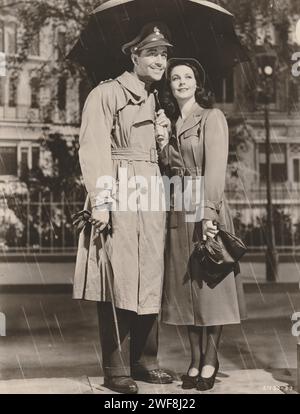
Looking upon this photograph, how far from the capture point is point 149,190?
3.64m

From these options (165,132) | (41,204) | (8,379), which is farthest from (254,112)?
(8,379)

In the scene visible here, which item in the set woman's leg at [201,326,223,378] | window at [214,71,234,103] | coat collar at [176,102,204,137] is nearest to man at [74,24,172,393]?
coat collar at [176,102,204,137]

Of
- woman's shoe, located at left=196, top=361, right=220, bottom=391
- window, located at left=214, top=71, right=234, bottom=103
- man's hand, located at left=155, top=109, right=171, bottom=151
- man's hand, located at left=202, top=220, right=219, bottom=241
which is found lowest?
woman's shoe, located at left=196, top=361, right=220, bottom=391

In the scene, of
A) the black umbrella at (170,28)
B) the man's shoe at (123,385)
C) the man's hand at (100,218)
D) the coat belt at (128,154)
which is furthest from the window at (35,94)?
Answer: the man's shoe at (123,385)

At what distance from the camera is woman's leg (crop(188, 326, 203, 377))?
12.1ft

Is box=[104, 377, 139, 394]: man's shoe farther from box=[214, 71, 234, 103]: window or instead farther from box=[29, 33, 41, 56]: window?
box=[29, 33, 41, 56]: window

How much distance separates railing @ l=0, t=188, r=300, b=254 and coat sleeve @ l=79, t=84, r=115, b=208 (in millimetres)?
868

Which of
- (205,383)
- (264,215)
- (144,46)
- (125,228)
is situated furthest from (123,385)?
(144,46)

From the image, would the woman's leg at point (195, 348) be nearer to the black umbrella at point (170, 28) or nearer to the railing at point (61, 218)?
the railing at point (61, 218)

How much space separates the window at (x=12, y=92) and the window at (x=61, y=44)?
342 millimetres

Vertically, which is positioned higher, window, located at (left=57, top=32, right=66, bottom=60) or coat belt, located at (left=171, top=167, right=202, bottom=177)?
window, located at (left=57, top=32, right=66, bottom=60)
